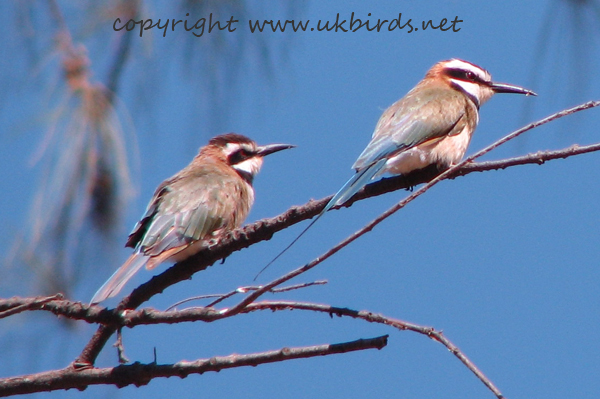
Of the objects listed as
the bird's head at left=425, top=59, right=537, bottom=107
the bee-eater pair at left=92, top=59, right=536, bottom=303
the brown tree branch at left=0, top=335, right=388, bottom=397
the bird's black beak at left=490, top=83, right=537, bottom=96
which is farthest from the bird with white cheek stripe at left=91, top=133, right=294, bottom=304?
the bird's black beak at left=490, top=83, right=537, bottom=96

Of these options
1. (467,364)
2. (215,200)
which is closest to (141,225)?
(215,200)

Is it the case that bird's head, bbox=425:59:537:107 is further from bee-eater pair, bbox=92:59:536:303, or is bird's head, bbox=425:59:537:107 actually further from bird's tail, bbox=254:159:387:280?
bird's tail, bbox=254:159:387:280

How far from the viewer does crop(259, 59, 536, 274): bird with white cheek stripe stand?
2.79 meters

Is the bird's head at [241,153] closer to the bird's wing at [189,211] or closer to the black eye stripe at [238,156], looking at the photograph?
the black eye stripe at [238,156]

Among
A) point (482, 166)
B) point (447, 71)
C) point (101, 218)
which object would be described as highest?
point (447, 71)

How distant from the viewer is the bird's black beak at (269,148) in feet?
12.4

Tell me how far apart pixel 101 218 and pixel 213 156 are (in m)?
2.24

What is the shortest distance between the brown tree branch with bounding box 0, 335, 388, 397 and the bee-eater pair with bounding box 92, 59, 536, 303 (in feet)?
2.39

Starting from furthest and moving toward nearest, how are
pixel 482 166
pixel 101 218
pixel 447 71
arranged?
pixel 447 71
pixel 482 166
pixel 101 218

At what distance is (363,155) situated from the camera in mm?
2814

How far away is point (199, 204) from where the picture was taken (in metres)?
3.12

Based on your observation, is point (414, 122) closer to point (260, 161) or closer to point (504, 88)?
point (504, 88)

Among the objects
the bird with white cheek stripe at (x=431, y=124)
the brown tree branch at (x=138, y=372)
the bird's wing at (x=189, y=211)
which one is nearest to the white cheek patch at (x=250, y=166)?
the bird's wing at (x=189, y=211)

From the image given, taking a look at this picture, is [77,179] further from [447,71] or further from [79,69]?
[447,71]
